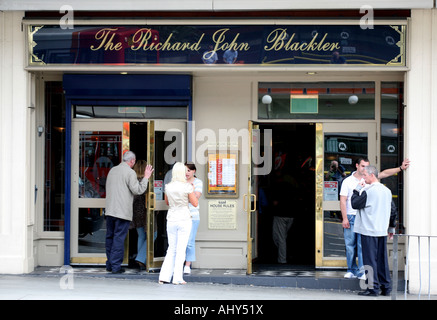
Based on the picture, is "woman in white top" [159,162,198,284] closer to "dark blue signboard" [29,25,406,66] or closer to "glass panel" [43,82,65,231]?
"dark blue signboard" [29,25,406,66]

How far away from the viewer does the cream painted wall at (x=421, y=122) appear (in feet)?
31.1

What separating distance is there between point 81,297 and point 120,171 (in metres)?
2.43

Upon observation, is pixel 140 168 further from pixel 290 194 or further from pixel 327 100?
pixel 327 100

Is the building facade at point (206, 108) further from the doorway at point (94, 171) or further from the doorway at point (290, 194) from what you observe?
the doorway at point (290, 194)

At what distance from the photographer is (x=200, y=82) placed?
35.1 ft

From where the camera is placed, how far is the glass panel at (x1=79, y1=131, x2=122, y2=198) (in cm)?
1074

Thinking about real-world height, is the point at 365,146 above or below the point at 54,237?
above

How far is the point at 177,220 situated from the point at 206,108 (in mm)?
2224

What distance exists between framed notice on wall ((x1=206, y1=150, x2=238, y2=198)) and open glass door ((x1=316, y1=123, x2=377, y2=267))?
1.37 meters

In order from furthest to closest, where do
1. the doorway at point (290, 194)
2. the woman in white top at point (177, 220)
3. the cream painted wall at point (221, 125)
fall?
the doorway at point (290, 194) → the cream painted wall at point (221, 125) → the woman in white top at point (177, 220)

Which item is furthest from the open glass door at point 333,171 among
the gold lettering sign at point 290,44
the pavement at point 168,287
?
the gold lettering sign at point 290,44

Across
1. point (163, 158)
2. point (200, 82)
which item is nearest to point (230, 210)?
point (163, 158)

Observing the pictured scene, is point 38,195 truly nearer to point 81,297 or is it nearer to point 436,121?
point 81,297

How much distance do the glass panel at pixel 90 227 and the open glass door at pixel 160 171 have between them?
101cm
